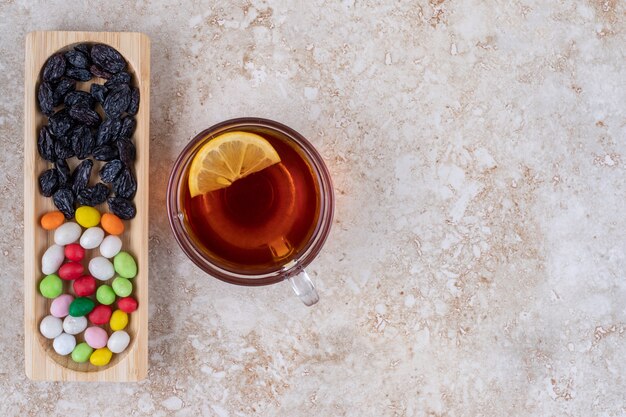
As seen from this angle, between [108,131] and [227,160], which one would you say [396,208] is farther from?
[108,131]

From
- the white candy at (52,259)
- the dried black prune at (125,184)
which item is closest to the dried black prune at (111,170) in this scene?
the dried black prune at (125,184)

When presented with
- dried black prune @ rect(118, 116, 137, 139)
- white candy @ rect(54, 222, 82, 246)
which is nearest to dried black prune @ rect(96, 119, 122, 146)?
dried black prune @ rect(118, 116, 137, 139)

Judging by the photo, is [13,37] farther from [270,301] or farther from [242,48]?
[270,301]

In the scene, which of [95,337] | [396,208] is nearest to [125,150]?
[95,337]

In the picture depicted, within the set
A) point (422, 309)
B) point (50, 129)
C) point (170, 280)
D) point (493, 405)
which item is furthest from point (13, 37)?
point (493, 405)

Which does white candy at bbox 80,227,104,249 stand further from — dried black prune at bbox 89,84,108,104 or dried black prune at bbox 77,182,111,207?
dried black prune at bbox 89,84,108,104

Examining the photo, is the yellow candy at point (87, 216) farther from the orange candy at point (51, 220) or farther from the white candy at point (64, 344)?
the white candy at point (64, 344)
